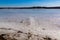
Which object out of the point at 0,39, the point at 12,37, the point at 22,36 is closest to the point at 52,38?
the point at 22,36

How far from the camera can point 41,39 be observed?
316 cm

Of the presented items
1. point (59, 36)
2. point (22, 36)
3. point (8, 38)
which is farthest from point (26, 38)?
point (59, 36)

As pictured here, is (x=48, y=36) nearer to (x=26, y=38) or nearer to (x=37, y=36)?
(x=37, y=36)

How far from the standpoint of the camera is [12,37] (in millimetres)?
3182

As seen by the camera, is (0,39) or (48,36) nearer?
(0,39)

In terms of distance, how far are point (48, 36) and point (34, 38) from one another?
1.25ft

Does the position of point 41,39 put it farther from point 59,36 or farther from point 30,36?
point 59,36

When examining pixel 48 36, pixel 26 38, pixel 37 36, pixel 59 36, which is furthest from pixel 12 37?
pixel 59 36

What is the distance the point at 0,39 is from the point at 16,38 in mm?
319

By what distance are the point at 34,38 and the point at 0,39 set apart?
69 cm

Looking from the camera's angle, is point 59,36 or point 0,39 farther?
point 59,36

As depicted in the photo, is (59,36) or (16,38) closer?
(16,38)

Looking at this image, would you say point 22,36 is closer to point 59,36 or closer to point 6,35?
point 6,35

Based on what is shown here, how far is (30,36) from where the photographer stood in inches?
130
